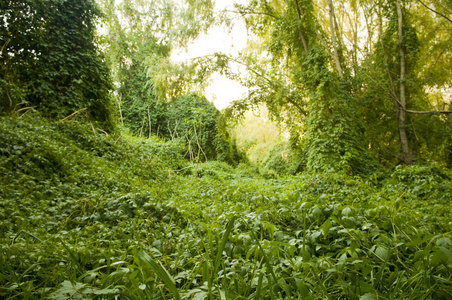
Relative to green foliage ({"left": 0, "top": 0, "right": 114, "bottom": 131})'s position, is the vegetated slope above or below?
below

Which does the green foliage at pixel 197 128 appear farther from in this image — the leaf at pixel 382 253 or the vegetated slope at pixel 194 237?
the leaf at pixel 382 253

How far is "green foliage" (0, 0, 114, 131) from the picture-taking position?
588 cm

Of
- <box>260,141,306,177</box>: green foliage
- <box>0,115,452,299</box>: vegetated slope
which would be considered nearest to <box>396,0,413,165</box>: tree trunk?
<box>0,115,452,299</box>: vegetated slope

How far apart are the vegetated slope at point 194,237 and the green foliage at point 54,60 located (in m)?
1.13

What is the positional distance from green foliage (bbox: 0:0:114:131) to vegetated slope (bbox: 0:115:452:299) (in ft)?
3.72

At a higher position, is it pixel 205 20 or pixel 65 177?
pixel 205 20

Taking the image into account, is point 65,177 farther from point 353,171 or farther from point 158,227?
point 353,171

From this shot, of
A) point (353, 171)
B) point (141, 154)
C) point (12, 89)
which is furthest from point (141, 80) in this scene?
point (353, 171)

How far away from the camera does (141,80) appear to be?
13836 mm

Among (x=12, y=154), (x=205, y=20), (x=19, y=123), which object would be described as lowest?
(x=12, y=154)

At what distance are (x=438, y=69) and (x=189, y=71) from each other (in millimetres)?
9833

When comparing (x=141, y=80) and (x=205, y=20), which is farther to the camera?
(x=141, y=80)

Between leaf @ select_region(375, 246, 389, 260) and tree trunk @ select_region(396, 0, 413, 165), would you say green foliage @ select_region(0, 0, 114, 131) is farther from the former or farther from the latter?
tree trunk @ select_region(396, 0, 413, 165)

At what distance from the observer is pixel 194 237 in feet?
7.19
